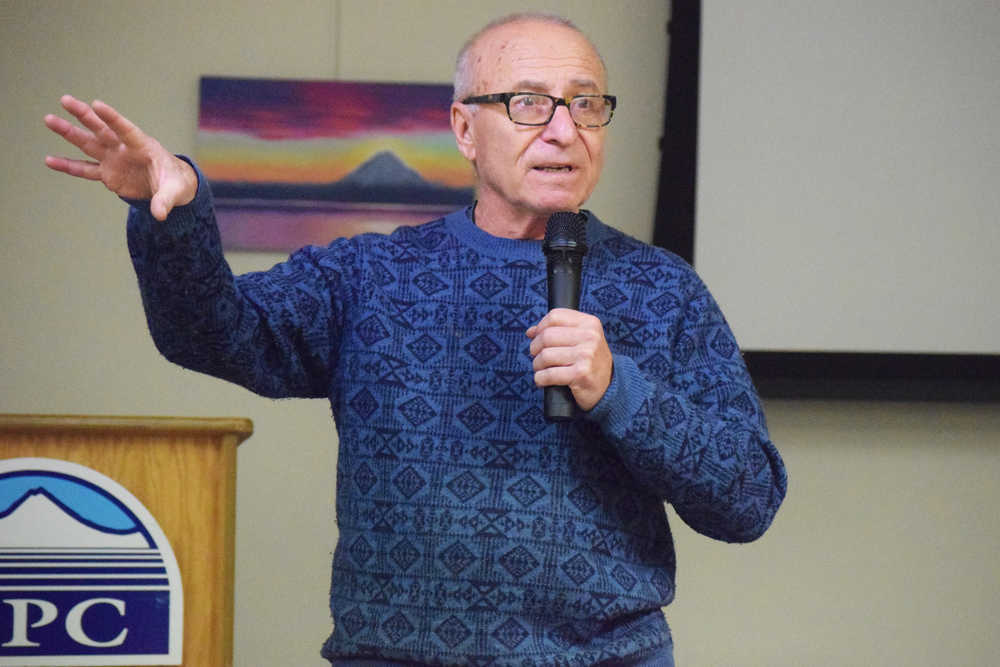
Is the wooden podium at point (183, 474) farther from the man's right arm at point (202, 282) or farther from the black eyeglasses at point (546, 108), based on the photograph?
the black eyeglasses at point (546, 108)

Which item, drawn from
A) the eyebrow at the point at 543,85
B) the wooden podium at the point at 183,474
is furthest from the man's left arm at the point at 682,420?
the wooden podium at the point at 183,474

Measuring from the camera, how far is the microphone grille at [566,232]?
4.23 ft

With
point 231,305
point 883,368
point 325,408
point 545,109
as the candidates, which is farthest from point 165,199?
point 883,368

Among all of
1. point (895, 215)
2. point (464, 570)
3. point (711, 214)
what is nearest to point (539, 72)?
point (464, 570)

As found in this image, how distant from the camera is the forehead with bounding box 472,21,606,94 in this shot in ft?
4.86

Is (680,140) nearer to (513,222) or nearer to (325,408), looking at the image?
(325,408)

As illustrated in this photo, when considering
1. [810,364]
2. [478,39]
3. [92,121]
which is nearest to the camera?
[92,121]

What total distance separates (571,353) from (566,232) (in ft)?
0.60

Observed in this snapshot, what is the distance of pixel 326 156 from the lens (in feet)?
10.9

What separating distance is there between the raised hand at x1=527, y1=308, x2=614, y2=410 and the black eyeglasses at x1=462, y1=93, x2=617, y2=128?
376 mm

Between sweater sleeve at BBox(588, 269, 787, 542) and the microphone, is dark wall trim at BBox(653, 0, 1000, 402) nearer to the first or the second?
sweater sleeve at BBox(588, 269, 787, 542)

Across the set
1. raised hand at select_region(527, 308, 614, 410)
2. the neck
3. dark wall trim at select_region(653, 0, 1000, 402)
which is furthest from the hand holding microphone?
dark wall trim at select_region(653, 0, 1000, 402)

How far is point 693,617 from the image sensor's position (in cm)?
322

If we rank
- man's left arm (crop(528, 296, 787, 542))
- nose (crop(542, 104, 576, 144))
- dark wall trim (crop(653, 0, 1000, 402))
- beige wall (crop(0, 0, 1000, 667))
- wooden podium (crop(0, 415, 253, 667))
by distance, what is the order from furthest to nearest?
beige wall (crop(0, 0, 1000, 667)) < dark wall trim (crop(653, 0, 1000, 402)) < wooden podium (crop(0, 415, 253, 667)) < nose (crop(542, 104, 576, 144)) < man's left arm (crop(528, 296, 787, 542))
